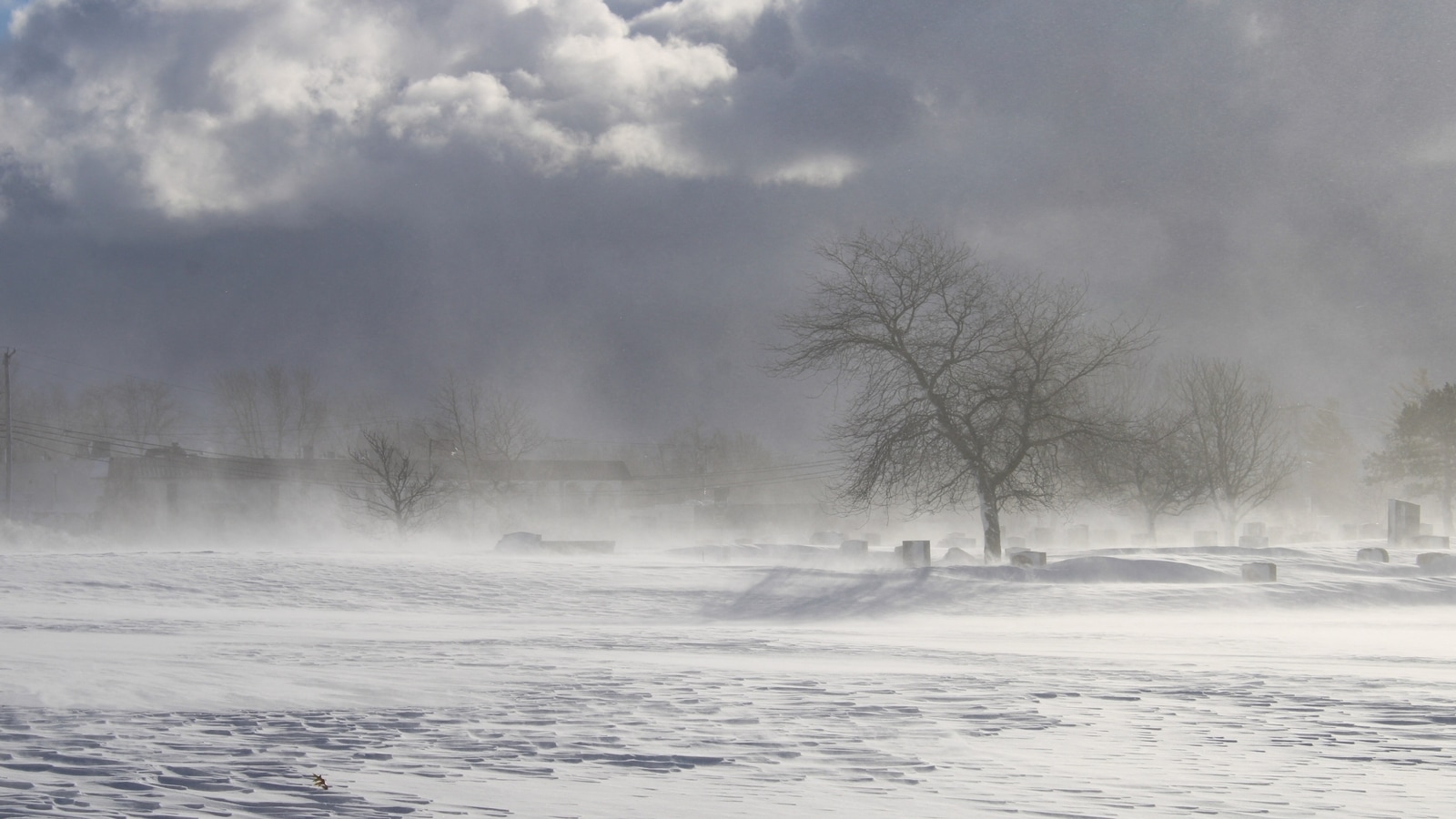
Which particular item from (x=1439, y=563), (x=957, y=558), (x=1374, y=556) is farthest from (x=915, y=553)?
(x=1439, y=563)

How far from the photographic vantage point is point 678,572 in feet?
76.3

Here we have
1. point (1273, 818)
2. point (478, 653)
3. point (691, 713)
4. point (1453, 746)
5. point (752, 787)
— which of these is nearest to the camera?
point (1273, 818)

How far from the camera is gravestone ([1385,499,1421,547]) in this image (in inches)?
1331

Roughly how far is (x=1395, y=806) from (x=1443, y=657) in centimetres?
701

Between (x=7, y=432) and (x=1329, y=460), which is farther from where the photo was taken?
(x=1329, y=460)

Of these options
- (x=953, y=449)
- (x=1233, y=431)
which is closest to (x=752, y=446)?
(x=1233, y=431)

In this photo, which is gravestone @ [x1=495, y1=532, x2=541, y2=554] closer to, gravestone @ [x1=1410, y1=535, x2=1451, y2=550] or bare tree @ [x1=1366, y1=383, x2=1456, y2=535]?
gravestone @ [x1=1410, y1=535, x2=1451, y2=550]

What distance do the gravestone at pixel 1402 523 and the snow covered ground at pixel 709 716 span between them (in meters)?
20.6

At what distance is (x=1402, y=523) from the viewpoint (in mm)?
34094

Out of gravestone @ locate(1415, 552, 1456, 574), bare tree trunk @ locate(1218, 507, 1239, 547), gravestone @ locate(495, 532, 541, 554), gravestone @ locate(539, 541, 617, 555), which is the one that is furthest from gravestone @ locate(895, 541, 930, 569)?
bare tree trunk @ locate(1218, 507, 1239, 547)

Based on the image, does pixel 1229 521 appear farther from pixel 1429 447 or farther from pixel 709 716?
pixel 709 716

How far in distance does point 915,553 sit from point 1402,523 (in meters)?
18.0

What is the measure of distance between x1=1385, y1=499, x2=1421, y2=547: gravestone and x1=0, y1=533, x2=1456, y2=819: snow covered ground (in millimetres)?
20619

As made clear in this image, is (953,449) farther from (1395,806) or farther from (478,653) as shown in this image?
(1395,806)
